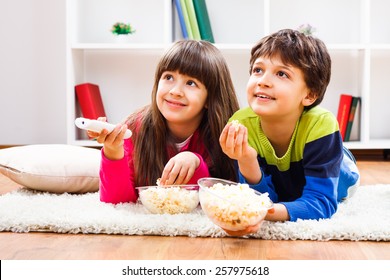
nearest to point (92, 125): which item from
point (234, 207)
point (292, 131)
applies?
point (234, 207)

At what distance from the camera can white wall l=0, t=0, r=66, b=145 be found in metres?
3.00

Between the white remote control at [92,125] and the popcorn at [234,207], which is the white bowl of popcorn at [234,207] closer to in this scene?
the popcorn at [234,207]

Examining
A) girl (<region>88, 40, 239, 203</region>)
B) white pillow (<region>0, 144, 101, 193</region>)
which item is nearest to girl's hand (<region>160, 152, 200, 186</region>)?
girl (<region>88, 40, 239, 203</region>)

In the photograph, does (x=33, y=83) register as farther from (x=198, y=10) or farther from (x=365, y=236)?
(x=365, y=236)

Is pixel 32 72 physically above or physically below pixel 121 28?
below

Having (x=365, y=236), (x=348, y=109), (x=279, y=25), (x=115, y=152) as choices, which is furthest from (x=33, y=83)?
(x=365, y=236)

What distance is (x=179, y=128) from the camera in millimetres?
1564

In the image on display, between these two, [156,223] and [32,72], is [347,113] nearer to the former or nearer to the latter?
[32,72]

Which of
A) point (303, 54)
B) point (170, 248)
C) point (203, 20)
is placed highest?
point (203, 20)

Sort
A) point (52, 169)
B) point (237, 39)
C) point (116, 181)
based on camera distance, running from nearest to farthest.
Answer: point (116, 181), point (52, 169), point (237, 39)

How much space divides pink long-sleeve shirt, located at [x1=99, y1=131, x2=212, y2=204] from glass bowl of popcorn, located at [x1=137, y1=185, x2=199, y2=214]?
0.36 feet

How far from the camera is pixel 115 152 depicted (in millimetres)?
1412

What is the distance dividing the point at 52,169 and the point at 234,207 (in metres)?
0.74

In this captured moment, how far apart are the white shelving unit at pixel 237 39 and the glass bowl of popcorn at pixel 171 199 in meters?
1.63
